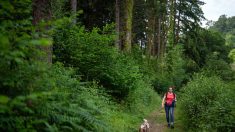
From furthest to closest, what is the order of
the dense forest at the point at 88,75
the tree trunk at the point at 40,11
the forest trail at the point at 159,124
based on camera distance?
1. the forest trail at the point at 159,124
2. the tree trunk at the point at 40,11
3. the dense forest at the point at 88,75

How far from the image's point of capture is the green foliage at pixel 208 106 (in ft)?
45.8

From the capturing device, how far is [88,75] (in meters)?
14.3

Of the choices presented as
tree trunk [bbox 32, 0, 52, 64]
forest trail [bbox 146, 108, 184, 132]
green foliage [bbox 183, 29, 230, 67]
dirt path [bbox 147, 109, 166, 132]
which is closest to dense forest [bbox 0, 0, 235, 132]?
tree trunk [bbox 32, 0, 52, 64]

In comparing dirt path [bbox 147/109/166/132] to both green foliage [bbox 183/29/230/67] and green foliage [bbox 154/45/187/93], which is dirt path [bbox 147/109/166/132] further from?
green foliage [bbox 183/29/230/67]

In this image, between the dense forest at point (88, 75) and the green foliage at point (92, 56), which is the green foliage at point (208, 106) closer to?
the dense forest at point (88, 75)

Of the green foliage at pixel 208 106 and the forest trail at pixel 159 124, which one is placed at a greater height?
the green foliage at pixel 208 106

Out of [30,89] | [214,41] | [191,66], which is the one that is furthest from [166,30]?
[30,89]

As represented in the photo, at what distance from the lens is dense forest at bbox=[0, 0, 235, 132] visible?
17.0 feet

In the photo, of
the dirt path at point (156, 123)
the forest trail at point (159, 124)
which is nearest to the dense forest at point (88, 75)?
the forest trail at point (159, 124)

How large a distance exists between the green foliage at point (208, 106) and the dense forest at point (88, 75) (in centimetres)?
4

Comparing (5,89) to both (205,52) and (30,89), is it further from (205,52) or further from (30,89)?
(205,52)

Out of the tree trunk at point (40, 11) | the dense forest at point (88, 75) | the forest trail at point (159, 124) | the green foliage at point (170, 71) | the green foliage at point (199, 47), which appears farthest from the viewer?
the green foliage at point (199, 47)

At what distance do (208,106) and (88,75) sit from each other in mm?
5419

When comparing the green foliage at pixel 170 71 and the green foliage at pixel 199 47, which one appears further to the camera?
the green foliage at pixel 199 47
